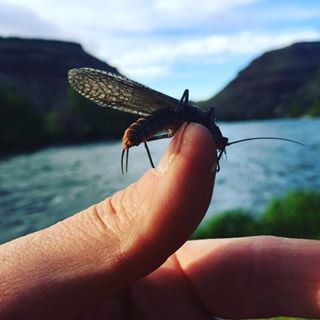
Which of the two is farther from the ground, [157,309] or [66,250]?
[66,250]

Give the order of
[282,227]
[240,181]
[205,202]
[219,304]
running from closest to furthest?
[205,202], [219,304], [282,227], [240,181]

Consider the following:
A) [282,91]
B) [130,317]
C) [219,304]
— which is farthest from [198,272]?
[282,91]

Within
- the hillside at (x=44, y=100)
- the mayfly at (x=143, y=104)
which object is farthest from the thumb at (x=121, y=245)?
the hillside at (x=44, y=100)

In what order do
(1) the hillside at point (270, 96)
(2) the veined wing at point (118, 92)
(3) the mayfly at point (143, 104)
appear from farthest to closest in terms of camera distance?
(1) the hillside at point (270, 96), (2) the veined wing at point (118, 92), (3) the mayfly at point (143, 104)

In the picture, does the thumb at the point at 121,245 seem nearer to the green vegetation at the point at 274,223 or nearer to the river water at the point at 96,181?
the green vegetation at the point at 274,223

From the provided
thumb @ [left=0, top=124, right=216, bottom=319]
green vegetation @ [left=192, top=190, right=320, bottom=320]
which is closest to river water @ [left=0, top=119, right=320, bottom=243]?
green vegetation @ [left=192, top=190, right=320, bottom=320]

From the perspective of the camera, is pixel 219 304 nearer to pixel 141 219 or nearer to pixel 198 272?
pixel 198 272
